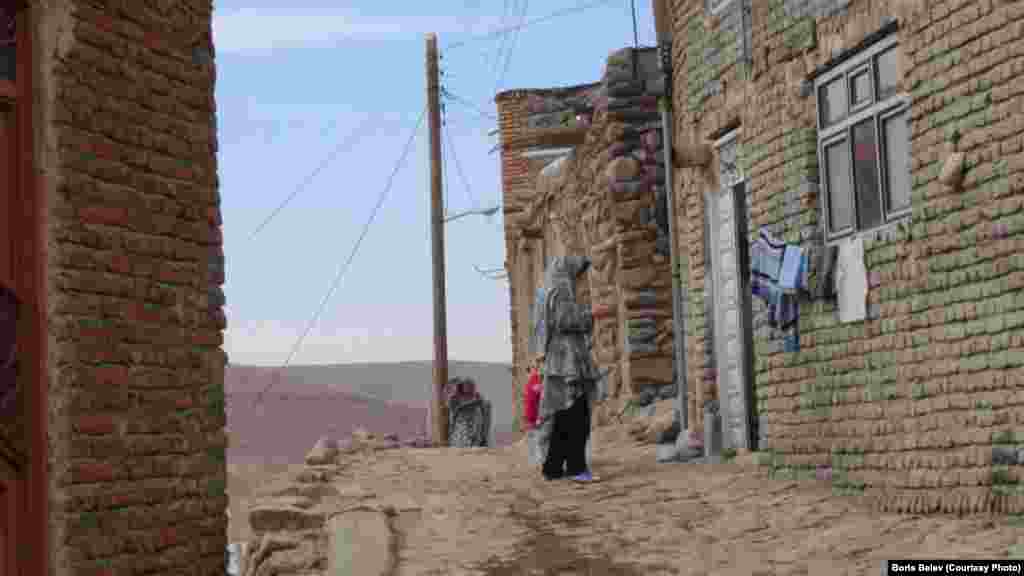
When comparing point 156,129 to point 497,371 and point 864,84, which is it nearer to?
point 864,84

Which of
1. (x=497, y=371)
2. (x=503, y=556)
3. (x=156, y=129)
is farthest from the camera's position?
(x=497, y=371)

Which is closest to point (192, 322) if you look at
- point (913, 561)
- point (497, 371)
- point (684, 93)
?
point (913, 561)

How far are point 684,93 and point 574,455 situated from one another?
149 inches

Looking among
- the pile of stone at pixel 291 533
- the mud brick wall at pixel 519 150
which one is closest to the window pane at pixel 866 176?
the pile of stone at pixel 291 533

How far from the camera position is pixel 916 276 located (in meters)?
10.2

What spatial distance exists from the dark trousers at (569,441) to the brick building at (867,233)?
4.47ft

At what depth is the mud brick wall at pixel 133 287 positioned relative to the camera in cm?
698

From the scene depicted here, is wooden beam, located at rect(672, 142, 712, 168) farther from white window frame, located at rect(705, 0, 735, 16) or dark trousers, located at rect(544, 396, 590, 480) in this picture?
dark trousers, located at rect(544, 396, 590, 480)

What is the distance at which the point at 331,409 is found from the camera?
41375 mm

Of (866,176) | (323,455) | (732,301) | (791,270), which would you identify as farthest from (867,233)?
(323,455)

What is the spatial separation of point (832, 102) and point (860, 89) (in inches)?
18.6

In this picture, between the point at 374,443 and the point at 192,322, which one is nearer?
the point at 192,322

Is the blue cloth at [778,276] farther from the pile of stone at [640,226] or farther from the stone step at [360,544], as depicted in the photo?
the pile of stone at [640,226]

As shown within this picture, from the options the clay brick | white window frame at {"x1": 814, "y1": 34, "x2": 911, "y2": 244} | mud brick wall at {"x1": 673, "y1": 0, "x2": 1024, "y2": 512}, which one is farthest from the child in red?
the clay brick
